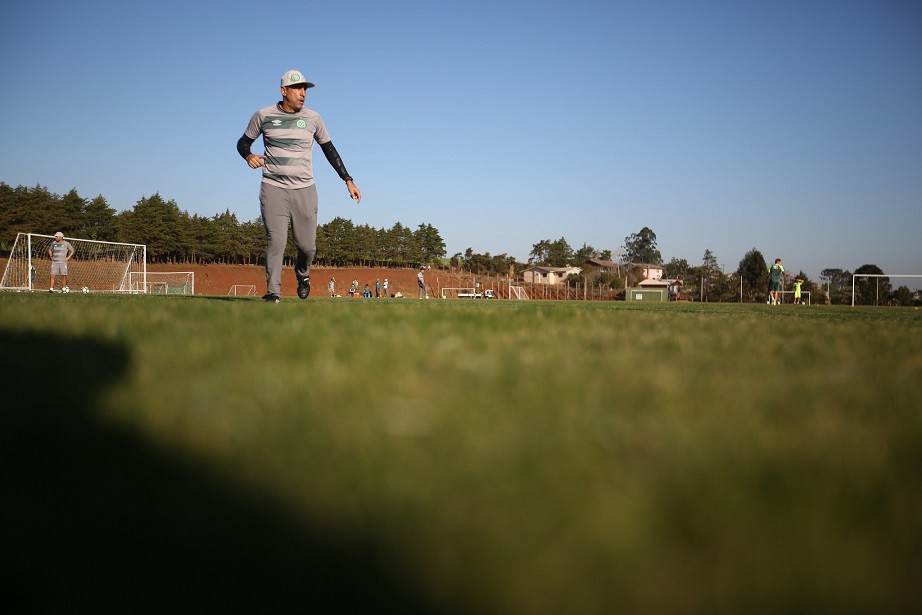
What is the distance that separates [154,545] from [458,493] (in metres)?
0.47

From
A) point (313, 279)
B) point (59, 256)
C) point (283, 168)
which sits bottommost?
point (59, 256)

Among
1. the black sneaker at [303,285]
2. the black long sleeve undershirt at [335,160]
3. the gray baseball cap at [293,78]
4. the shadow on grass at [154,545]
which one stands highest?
the gray baseball cap at [293,78]

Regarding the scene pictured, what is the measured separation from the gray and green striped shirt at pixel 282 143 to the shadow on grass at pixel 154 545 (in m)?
7.22

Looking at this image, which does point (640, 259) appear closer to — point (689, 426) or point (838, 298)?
point (838, 298)

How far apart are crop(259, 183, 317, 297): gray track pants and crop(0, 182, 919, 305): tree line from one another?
53820 mm

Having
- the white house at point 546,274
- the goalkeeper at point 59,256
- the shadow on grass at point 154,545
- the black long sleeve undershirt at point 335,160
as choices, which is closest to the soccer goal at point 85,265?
the goalkeeper at point 59,256

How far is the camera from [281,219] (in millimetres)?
8109

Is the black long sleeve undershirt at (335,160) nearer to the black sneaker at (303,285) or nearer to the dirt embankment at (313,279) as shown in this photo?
the black sneaker at (303,285)

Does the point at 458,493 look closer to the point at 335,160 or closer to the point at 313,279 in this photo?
the point at 335,160

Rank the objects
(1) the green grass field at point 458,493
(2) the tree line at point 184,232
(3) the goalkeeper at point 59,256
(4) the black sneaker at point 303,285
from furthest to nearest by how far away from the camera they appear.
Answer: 1. (2) the tree line at point 184,232
2. (3) the goalkeeper at point 59,256
3. (4) the black sneaker at point 303,285
4. (1) the green grass field at point 458,493

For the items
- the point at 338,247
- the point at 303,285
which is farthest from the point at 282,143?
the point at 338,247

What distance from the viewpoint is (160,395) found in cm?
167

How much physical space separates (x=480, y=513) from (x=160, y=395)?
1.10 metres

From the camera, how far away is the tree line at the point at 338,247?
6275 centimetres
